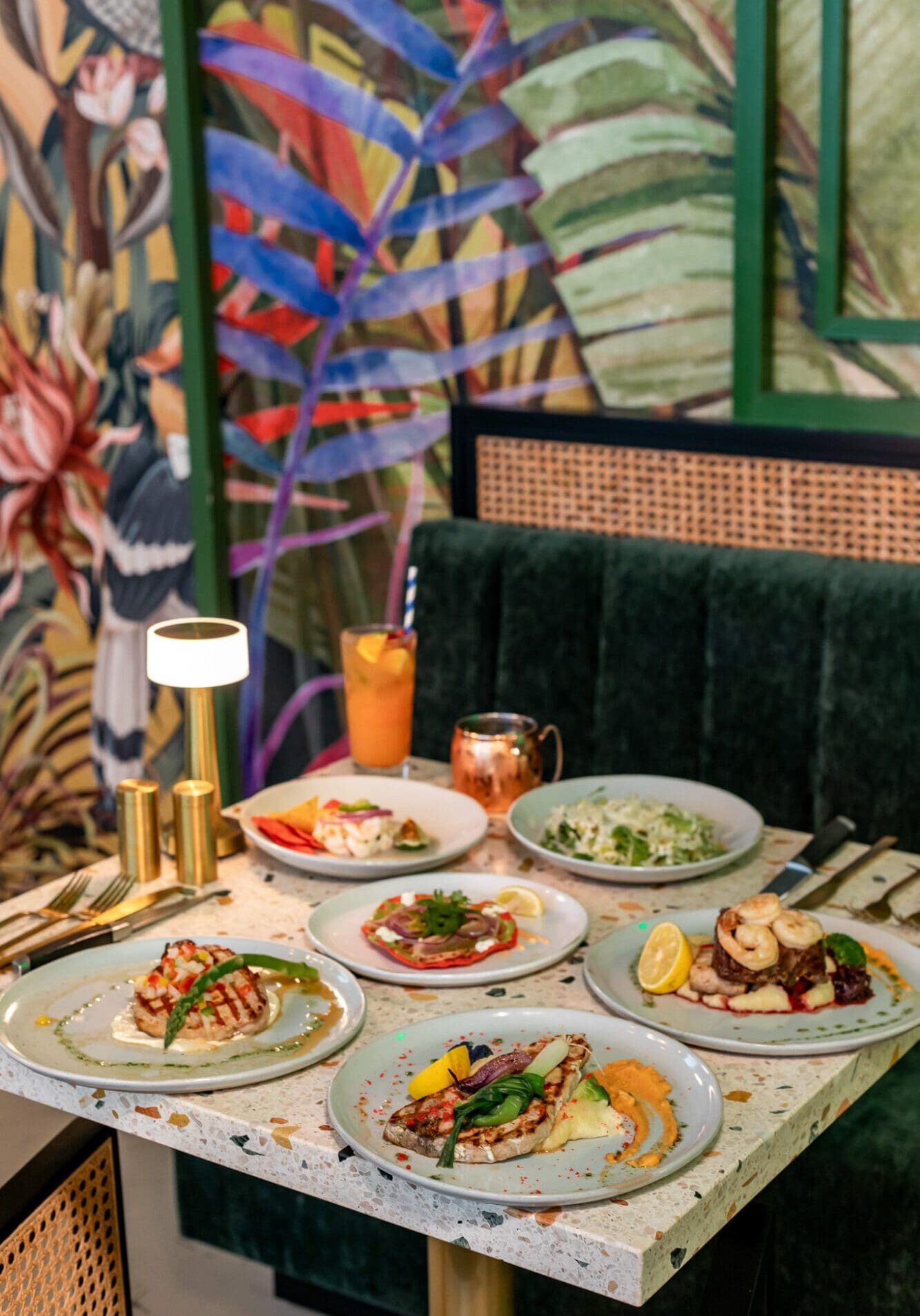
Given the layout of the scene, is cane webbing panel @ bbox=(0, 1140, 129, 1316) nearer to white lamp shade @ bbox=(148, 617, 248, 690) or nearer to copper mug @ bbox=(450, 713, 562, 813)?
white lamp shade @ bbox=(148, 617, 248, 690)

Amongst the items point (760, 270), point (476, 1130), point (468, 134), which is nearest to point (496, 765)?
point (476, 1130)

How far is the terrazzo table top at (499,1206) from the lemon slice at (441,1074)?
0.26 feet

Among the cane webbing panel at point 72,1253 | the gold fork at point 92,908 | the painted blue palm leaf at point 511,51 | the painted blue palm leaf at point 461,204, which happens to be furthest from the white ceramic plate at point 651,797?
the painted blue palm leaf at point 511,51

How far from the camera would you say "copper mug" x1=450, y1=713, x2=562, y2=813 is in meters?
2.04

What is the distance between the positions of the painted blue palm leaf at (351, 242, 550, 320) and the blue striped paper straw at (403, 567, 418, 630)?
0.52m

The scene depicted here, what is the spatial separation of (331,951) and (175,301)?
78.4 inches

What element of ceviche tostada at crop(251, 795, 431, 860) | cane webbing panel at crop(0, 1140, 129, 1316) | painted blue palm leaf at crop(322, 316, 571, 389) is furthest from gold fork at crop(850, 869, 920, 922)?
painted blue palm leaf at crop(322, 316, 571, 389)

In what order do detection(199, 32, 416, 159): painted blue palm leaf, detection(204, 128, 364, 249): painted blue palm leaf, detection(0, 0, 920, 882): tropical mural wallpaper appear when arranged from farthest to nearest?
detection(204, 128, 364, 249): painted blue palm leaf → detection(199, 32, 416, 159): painted blue palm leaf → detection(0, 0, 920, 882): tropical mural wallpaper

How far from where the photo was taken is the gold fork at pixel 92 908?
5.51 ft

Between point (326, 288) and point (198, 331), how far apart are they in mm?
312

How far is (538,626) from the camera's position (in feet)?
8.75

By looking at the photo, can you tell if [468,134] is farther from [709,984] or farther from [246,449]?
[709,984]

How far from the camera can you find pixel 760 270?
254 centimetres

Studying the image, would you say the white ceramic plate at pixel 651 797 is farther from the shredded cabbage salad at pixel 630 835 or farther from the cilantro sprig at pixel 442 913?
the cilantro sprig at pixel 442 913
